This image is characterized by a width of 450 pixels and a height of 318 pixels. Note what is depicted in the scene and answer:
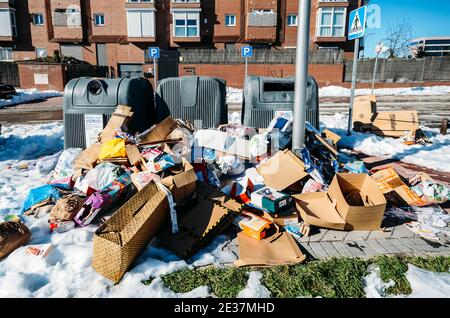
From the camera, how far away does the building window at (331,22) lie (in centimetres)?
2773

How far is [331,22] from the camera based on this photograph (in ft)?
91.0

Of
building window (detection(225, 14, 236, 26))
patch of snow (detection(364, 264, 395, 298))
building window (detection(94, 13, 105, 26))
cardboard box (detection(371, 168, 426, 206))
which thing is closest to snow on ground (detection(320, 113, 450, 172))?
cardboard box (detection(371, 168, 426, 206))

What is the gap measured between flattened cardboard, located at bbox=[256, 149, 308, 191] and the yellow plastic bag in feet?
6.18

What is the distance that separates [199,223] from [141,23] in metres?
27.6

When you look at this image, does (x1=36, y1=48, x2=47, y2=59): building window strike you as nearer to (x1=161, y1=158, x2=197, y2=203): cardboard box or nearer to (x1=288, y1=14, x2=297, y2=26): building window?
(x1=288, y1=14, x2=297, y2=26): building window

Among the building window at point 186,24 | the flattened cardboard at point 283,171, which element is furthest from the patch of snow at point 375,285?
the building window at point 186,24

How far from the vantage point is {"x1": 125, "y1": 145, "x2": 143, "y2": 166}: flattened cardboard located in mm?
4137

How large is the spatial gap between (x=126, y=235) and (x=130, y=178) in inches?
54.3

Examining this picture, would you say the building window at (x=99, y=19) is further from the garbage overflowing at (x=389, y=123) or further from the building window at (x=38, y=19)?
the garbage overflowing at (x=389, y=123)

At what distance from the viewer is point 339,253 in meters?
2.96

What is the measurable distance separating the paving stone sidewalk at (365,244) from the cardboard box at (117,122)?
2.79 metres

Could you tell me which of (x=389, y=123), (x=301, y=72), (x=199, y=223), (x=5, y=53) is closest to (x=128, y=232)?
(x=199, y=223)

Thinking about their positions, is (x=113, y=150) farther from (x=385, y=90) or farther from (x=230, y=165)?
(x=385, y=90)
